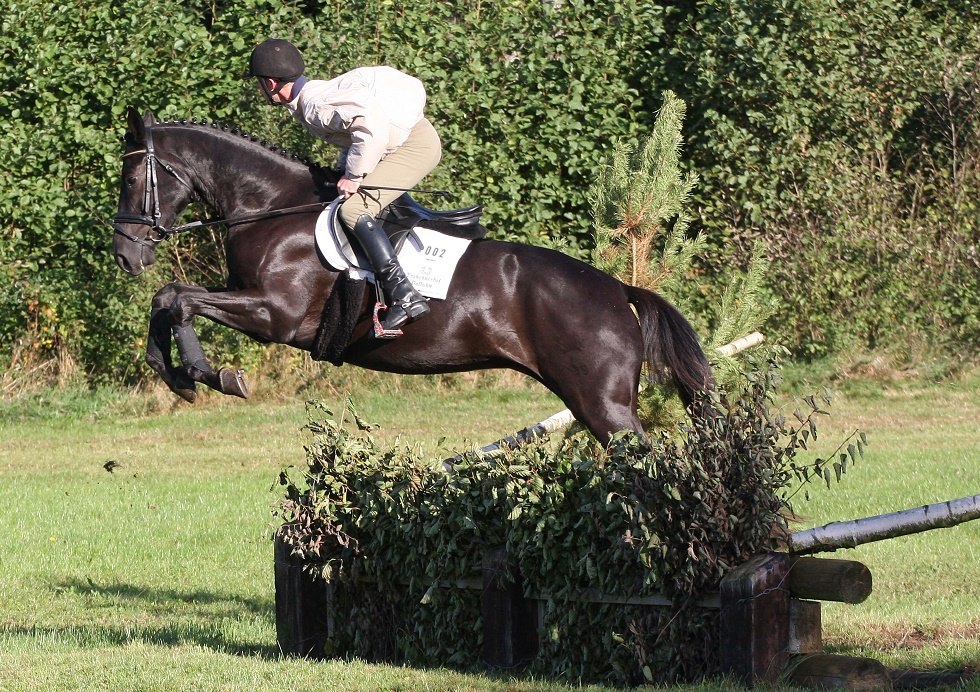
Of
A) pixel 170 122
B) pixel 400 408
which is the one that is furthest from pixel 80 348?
pixel 170 122

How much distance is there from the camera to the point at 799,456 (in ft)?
41.4

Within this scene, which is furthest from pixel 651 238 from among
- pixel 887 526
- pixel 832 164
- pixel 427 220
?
pixel 832 164

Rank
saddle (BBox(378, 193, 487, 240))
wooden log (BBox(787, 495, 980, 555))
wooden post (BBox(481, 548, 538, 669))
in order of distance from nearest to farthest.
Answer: wooden log (BBox(787, 495, 980, 555)), wooden post (BBox(481, 548, 538, 669)), saddle (BBox(378, 193, 487, 240))

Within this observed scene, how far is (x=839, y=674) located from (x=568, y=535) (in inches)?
43.6

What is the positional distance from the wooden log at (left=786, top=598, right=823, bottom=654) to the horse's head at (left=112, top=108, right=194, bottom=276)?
391cm

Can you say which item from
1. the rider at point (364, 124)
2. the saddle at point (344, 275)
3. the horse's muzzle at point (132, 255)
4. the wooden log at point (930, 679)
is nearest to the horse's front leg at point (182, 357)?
the horse's muzzle at point (132, 255)

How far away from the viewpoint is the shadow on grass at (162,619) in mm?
6621

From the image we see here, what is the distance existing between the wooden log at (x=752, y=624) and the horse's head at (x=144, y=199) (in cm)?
379

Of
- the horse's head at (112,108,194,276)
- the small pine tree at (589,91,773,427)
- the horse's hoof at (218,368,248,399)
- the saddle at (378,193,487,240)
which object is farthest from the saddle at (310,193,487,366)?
the small pine tree at (589,91,773,427)

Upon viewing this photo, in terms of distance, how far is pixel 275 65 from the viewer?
6.73 m

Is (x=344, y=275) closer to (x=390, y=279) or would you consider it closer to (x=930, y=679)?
(x=390, y=279)

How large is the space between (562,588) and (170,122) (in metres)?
3.71

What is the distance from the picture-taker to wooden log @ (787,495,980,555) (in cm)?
456

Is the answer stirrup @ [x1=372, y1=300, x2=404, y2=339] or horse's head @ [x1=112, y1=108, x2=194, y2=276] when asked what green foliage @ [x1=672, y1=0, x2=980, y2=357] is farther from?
horse's head @ [x1=112, y1=108, x2=194, y2=276]
